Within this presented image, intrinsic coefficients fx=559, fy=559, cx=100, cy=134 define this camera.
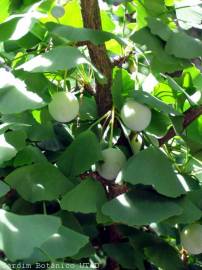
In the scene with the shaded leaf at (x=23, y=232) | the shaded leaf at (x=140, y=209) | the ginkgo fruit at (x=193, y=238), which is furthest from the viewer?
the ginkgo fruit at (x=193, y=238)

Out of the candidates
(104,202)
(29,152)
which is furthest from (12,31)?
(104,202)

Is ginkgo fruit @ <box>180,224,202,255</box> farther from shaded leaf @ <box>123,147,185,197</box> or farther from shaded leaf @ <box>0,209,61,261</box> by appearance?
shaded leaf @ <box>0,209,61,261</box>

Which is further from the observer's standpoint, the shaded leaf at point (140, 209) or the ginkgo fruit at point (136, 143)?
the ginkgo fruit at point (136, 143)

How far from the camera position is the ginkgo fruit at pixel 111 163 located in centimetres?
82

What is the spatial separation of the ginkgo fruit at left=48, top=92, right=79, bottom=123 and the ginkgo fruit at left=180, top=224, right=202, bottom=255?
0.25m

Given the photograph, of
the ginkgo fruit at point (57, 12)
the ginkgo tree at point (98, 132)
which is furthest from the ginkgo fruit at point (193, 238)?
the ginkgo fruit at point (57, 12)

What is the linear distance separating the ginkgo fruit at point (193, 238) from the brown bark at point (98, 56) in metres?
0.23

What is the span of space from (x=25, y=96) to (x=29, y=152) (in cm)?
12

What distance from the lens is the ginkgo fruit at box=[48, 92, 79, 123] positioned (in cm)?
83

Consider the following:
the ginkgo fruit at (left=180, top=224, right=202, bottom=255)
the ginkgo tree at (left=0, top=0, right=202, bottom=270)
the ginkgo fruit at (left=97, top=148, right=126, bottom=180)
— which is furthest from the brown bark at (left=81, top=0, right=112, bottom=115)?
the ginkgo fruit at (left=180, top=224, right=202, bottom=255)

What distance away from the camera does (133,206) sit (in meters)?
0.78

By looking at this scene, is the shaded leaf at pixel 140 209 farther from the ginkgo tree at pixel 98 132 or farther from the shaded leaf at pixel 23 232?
the shaded leaf at pixel 23 232

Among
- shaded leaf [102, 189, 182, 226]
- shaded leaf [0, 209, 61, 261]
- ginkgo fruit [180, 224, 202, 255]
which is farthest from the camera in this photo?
ginkgo fruit [180, 224, 202, 255]

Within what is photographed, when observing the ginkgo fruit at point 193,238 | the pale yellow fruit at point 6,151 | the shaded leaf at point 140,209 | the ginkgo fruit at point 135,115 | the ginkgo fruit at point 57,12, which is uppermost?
the ginkgo fruit at point 57,12
